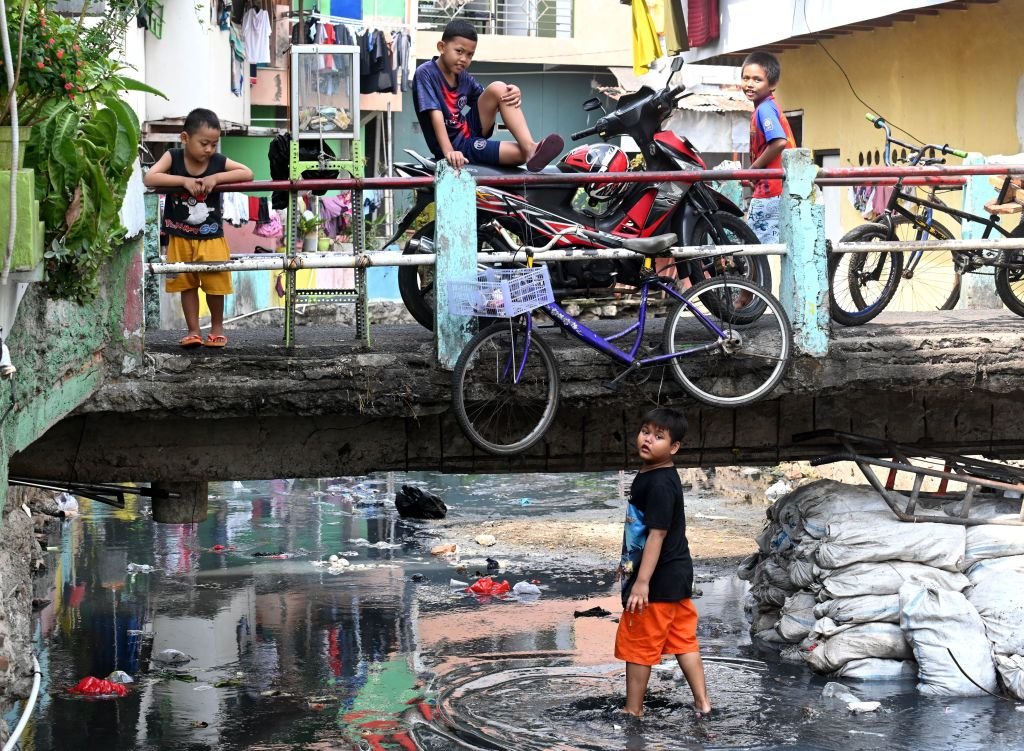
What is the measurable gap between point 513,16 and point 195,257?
2646 cm

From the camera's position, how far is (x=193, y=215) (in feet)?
23.4

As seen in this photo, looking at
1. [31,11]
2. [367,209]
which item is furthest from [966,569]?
[367,209]

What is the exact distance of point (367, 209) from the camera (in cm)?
2550

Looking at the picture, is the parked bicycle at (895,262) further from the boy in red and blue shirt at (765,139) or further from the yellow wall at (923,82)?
the yellow wall at (923,82)

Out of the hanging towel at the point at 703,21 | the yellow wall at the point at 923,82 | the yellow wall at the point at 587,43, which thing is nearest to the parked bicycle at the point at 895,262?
the yellow wall at the point at 923,82

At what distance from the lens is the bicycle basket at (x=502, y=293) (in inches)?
263

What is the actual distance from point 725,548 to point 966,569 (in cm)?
420

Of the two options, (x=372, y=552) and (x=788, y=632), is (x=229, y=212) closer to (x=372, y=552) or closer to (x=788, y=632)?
(x=372, y=552)

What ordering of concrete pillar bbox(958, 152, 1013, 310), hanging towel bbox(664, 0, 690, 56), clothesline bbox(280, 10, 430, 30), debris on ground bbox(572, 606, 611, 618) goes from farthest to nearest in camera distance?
clothesline bbox(280, 10, 430, 30)
hanging towel bbox(664, 0, 690, 56)
debris on ground bbox(572, 606, 611, 618)
concrete pillar bbox(958, 152, 1013, 310)

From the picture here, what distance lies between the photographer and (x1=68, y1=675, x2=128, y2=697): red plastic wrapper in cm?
773

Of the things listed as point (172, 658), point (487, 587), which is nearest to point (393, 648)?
point (172, 658)

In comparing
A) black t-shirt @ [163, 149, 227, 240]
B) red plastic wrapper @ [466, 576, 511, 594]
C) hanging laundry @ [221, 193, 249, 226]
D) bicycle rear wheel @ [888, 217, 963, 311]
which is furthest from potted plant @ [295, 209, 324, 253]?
black t-shirt @ [163, 149, 227, 240]

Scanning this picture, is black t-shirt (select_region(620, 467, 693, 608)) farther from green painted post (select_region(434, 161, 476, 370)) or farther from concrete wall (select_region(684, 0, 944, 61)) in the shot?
concrete wall (select_region(684, 0, 944, 61))

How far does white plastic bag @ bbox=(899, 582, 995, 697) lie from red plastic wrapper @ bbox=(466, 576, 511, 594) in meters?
3.43
